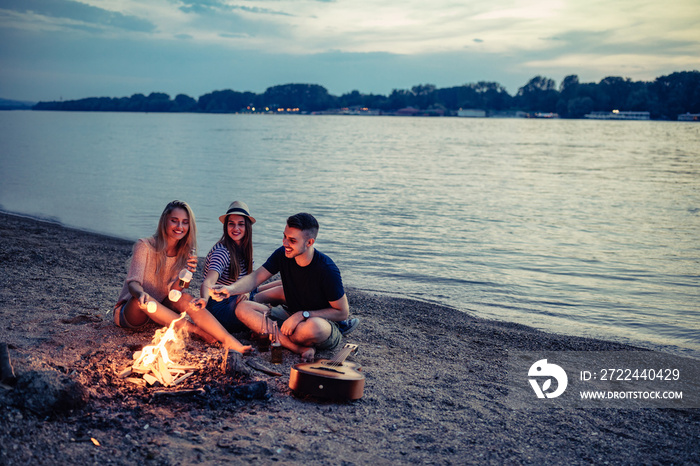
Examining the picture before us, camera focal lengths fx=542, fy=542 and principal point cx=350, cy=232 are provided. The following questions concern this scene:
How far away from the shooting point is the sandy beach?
12.2 ft

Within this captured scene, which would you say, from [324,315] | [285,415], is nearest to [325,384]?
[285,415]

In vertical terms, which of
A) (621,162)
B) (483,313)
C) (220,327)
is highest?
(621,162)

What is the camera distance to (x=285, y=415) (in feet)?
14.6

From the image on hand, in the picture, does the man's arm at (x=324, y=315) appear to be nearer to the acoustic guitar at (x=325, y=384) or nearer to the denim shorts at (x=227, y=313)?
the denim shorts at (x=227, y=313)

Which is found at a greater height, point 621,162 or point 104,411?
point 621,162

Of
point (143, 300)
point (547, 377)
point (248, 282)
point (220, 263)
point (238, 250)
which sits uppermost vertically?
point (238, 250)

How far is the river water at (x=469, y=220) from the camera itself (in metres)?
10.3

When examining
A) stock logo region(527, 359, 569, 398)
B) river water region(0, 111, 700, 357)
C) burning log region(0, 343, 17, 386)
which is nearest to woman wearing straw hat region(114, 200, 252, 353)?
burning log region(0, 343, 17, 386)

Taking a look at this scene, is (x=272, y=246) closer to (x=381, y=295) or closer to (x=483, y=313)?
(x=381, y=295)

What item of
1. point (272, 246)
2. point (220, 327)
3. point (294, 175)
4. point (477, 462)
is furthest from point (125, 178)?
point (477, 462)

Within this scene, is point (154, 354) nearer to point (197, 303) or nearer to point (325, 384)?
point (197, 303)

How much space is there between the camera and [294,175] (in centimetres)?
3394

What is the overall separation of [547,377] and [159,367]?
4.16 meters

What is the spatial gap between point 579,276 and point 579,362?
A: 5.74 meters
